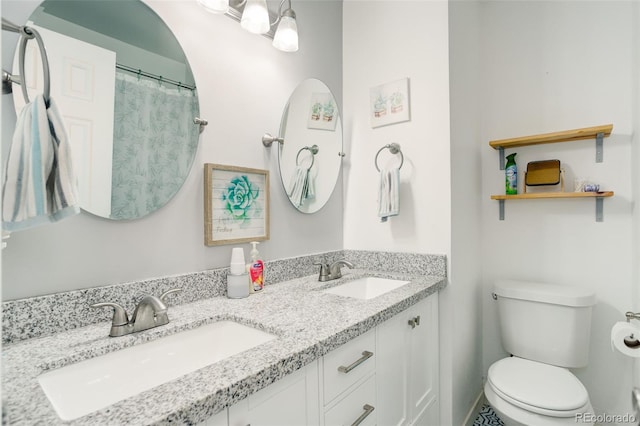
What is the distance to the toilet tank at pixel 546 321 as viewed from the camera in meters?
1.61

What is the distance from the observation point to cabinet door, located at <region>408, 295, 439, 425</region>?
139 centimetres

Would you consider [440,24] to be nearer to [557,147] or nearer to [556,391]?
[557,147]

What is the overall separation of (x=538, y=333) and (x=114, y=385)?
1838 millimetres

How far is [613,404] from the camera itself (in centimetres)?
169

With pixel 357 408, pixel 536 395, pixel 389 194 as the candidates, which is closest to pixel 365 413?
pixel 357 408

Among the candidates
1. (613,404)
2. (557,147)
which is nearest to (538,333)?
(613,404)

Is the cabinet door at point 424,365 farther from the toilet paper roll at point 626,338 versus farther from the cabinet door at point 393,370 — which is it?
the toilet paper roll at point 626,338

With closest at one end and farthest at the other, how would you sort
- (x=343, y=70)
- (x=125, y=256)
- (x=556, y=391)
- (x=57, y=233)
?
(x=57, y=233) → (x=125, y=256) → (x=556, y=391) → (x=343, y=70)

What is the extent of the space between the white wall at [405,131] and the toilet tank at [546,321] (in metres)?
0.42

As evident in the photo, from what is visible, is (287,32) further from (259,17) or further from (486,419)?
(486,419)

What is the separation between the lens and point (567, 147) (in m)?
1.81

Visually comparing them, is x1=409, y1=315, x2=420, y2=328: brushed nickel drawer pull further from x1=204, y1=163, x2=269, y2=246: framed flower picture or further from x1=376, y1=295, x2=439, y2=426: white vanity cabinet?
x1=204, y1=163, x2=269, y2=246: framed flower picture

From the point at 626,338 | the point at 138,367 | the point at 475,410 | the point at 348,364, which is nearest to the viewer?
the point at 138,367

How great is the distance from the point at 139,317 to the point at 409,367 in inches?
40.1
